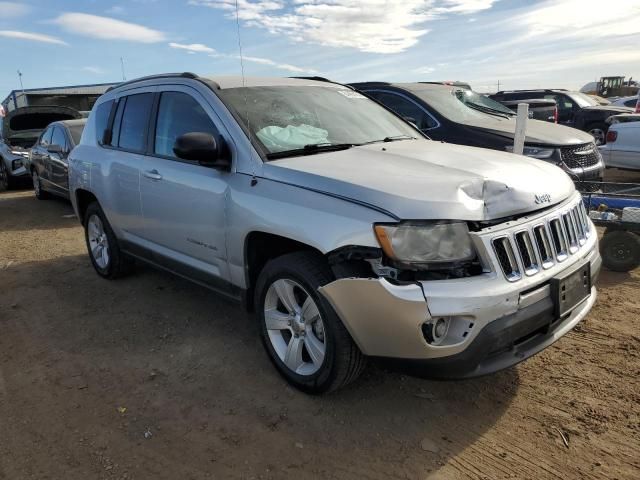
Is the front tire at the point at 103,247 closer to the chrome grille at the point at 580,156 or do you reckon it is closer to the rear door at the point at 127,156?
the rear door at the point at 127,156

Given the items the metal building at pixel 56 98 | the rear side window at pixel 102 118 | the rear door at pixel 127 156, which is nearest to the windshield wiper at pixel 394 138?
the rear door at pixel 127 156

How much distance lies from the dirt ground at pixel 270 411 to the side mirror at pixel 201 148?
1.39m

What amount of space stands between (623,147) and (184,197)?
304 inches

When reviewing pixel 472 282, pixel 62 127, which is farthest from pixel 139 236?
pixel 62 127

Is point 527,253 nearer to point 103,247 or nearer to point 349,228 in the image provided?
point 349,228

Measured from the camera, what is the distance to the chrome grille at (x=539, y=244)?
2.46m

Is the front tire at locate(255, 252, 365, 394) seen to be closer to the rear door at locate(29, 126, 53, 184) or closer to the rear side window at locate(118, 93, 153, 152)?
the rear side window at locate(118, 93, 153, 152)

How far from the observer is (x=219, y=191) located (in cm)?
329

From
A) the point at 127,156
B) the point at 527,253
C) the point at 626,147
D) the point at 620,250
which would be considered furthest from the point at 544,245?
the point at 626,147

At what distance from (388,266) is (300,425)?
42.0 inches

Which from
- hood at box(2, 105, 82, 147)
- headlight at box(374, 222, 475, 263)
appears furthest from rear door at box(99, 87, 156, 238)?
hood at box(2, 105, 82, 147)

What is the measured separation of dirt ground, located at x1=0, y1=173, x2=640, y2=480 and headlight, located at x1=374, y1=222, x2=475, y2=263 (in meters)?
0.66

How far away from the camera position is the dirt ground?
249 cm

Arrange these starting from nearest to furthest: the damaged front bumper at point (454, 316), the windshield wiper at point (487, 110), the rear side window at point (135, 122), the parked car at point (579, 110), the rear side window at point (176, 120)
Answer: the damaged front bumper at point (454, 316) → the rear side window at point (176, 120) → the rear side window at point (135, 122) → the windshield wiper at point (487, 110) → the parked car at point (579, 110)
